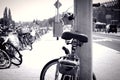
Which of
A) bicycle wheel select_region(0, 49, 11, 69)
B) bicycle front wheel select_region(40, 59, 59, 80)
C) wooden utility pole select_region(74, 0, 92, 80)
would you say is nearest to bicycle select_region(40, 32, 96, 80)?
bicycle front wheel select_region(40, 59, 59, 80)

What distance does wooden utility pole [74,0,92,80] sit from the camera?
382 cm

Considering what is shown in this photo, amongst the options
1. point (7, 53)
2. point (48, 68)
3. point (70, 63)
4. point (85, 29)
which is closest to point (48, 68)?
point (48, 68)

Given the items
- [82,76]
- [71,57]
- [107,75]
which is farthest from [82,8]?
[107,75]

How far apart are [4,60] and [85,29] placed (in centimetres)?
399

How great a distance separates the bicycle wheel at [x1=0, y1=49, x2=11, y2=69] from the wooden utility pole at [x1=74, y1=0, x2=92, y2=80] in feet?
12.0

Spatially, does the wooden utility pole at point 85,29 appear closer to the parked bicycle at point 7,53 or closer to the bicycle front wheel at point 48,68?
the bicycle front wheel at point 48,68

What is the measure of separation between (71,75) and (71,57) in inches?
11.1

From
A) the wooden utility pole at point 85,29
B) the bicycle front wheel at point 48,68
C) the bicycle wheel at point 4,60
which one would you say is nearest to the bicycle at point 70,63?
the bicycle front wheel at point 48,68

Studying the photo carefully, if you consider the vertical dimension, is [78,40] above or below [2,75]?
above

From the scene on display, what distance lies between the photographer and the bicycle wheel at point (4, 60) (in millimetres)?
6934

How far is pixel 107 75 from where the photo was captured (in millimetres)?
6176

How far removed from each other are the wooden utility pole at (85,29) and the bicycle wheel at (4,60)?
12.0 ft

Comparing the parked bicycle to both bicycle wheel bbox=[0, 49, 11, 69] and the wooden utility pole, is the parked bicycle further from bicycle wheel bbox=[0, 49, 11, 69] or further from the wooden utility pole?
the wooden utility pole

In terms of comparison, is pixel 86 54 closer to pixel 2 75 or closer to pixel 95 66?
pixel 2 75
